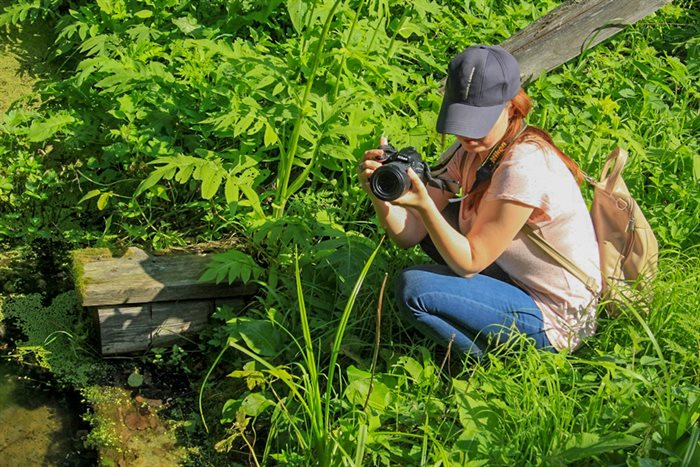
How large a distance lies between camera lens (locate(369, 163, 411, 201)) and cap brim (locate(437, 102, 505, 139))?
202 millimetres

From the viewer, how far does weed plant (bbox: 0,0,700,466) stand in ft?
8.59

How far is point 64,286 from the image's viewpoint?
12.5 feet

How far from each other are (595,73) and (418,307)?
2.16 metres

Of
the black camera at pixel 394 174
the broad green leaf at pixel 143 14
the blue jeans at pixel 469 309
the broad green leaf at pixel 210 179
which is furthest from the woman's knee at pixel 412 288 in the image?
the broad green leaf at pixel 143 14

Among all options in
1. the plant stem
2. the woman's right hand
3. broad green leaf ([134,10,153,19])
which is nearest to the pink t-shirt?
the woman's right hand

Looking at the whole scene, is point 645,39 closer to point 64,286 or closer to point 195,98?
point 195,98

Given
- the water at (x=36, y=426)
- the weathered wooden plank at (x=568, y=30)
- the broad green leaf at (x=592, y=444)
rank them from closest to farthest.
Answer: the broad green leaf at (x=592, y=444), the water at (x=36, y=426), the weathered wooden plank at (x=568, y=30)

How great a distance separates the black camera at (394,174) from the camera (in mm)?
2600

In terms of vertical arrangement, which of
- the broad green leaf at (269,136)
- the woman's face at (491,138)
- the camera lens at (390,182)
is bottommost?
the broad green leaf at (269,136)

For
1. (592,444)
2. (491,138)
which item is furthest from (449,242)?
(592,444)

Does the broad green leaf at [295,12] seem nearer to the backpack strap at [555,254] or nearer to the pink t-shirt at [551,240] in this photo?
the pink t-shirt at [551,240]

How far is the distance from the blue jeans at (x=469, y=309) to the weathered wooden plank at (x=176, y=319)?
95 cm

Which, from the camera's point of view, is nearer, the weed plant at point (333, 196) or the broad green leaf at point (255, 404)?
the weed plant at point (333, 196)

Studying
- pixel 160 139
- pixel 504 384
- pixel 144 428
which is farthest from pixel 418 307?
pixel 160 139
